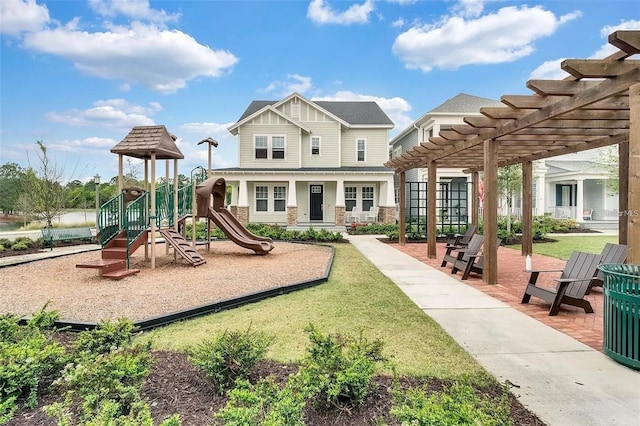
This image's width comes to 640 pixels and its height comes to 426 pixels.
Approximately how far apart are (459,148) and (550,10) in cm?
646

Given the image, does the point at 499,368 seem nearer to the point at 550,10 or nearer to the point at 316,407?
the point at 316,407

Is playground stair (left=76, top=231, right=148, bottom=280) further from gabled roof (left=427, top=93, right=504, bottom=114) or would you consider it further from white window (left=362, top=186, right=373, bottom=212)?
gabled roof (left=427, top=93, right=504, bottom=114)

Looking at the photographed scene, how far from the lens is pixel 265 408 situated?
8.03 feet

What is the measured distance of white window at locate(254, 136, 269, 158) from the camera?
75.8ft

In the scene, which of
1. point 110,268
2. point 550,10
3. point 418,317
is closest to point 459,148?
point 418,317

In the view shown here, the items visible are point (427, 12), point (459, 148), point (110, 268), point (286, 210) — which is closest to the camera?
point (110, 268)

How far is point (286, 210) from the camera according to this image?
22500 mm

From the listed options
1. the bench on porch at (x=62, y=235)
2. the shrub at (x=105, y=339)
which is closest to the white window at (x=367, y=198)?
the bench on porch at (x=62, y=235)

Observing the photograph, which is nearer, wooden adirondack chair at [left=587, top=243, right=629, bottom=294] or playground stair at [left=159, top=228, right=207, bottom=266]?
wooden adirondack chair at [left=587, top=243, right=629, bottom=294]

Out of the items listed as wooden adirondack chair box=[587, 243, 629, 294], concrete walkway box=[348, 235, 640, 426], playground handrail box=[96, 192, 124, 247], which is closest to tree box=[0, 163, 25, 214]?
playground handrail box=[96, 192, 124, 247]

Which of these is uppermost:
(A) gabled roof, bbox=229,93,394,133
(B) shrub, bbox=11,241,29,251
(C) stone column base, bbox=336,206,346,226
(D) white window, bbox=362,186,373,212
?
(A) gabled roof, bbox=229,93,394,133

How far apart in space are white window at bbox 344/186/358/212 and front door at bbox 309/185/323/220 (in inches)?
69.7

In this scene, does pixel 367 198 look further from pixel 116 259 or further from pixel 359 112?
pixel 116 259

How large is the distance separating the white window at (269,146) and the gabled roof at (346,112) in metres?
1.44
